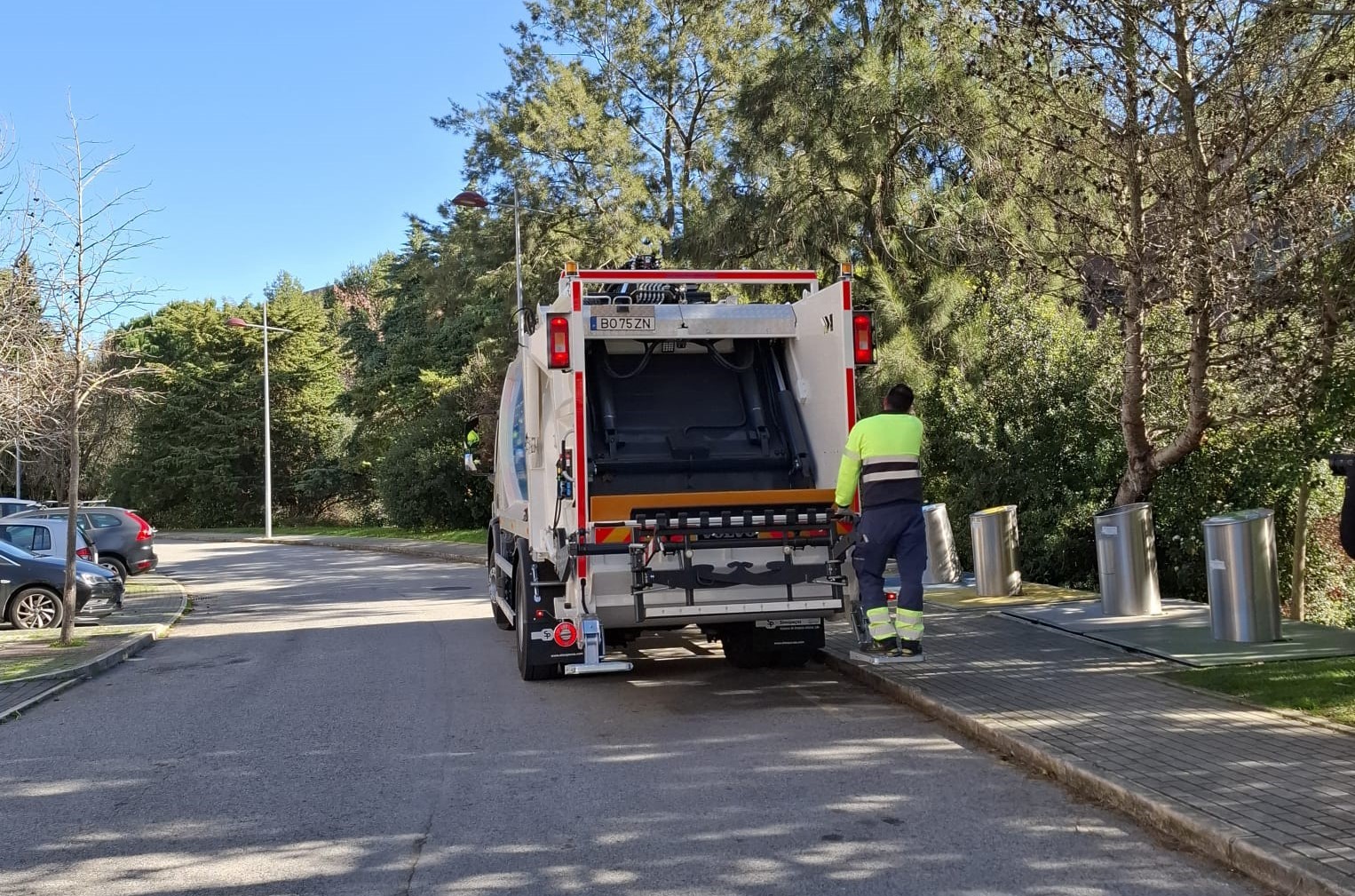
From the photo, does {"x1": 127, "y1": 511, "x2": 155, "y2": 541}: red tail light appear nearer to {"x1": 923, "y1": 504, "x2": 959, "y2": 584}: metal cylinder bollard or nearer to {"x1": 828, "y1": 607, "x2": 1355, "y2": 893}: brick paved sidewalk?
{"x1": 923, "y1": 504, "x2": 959, "y2": 584}: metal cylinder bollard

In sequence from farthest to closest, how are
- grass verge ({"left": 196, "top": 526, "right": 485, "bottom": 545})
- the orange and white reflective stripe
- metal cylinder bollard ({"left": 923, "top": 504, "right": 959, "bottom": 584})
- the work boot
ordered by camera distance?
grass verge ({"left": 196, "top": 526, "right": 485, "bottom": 545}) < metal cylinder bollard ({"left": 923, "top": 504, "right": 959, "bottom": 584}) < the work boot < the orange and white reflective stripe

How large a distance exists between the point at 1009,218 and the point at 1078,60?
143 inches

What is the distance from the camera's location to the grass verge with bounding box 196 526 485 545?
3312cm

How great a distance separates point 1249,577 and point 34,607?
46.6 feet

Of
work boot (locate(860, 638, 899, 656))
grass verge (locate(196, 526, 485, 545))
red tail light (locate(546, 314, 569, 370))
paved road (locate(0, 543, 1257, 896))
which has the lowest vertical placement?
paved road (locate(0, 543, 1257, 896))

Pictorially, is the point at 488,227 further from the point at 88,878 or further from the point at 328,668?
the point at 88,878

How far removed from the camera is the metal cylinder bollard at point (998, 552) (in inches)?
505

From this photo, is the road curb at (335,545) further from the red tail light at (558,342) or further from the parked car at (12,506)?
the red tail light at (558,342)

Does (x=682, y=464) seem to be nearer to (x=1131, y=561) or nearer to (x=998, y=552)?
(x=1131, y=561)

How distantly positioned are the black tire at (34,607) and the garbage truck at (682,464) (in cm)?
848

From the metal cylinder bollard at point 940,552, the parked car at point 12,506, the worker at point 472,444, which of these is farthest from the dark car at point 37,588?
the metal cylinder bollard at point 940,552

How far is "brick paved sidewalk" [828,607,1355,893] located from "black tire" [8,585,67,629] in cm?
1092

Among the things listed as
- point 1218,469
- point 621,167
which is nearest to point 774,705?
point 1218,469

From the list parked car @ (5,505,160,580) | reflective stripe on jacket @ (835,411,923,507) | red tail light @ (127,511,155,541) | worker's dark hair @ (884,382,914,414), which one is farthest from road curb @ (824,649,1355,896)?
red tail light @ (127,511,155,541)
